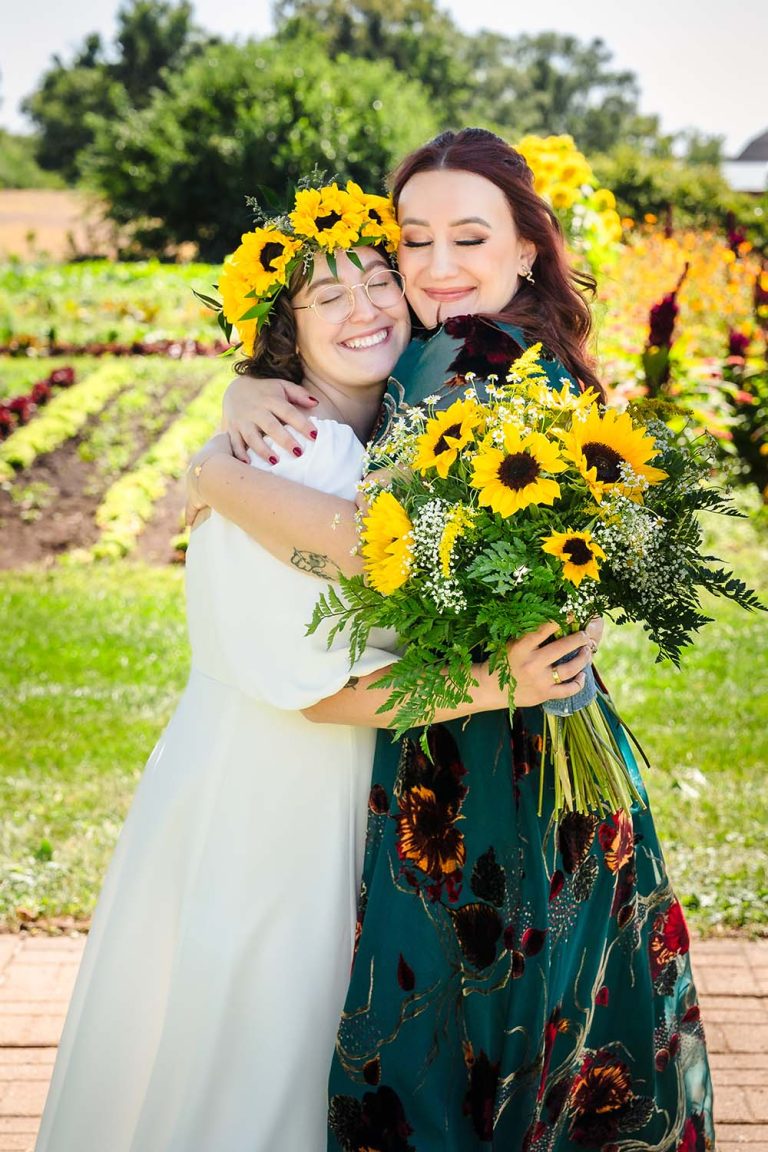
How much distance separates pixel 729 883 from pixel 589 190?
373 cm

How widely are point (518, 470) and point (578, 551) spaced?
0.16m

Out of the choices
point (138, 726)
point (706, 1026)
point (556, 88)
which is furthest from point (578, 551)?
point (556, 88)

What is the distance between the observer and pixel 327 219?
2506 mm

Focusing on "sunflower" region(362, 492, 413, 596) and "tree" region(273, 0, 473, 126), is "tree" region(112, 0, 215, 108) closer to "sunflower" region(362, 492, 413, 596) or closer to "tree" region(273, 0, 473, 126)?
"tree" region(273, 0, 473, 126)

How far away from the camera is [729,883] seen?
4309 mm

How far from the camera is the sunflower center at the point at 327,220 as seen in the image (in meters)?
2.50

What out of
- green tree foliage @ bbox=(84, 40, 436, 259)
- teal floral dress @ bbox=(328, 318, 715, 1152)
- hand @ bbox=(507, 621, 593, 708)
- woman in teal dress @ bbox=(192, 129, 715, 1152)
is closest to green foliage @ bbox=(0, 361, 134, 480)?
woman in teal dress @ bbox=(192, 129, 715, 1152)

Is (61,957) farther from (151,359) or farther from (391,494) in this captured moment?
(151,359)

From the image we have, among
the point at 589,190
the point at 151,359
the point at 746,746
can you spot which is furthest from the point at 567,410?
the point at 151,359

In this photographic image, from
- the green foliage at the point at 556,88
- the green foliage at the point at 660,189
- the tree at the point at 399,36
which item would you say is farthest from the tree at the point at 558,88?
the green foliage at the point at 660,189

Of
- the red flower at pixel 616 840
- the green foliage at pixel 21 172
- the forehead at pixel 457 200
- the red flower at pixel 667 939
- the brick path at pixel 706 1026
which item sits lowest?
the green foliage at pixel 21 172

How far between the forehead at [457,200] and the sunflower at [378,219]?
9cm

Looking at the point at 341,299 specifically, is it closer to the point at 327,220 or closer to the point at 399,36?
the point at 327,220

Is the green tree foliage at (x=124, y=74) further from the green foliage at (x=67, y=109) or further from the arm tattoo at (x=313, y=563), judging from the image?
the arm tattoo at (x=313, y=563)
